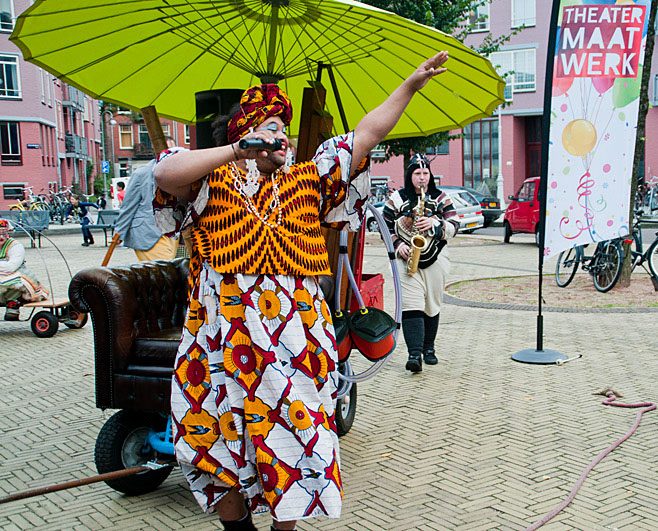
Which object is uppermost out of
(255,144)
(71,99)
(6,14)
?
(6,14)

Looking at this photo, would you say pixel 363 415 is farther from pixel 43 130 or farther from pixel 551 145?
pixel 43 130

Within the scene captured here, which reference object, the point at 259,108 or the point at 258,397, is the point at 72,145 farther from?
the point at 258,397

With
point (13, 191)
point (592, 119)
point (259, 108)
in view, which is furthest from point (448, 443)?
point (13, 191)

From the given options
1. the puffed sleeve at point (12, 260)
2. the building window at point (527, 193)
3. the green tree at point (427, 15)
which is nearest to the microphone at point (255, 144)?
the puffed sleeve at point (12, 260)

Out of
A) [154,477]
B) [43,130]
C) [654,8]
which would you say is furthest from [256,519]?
[43,130]

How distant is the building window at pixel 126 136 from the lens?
70062mm

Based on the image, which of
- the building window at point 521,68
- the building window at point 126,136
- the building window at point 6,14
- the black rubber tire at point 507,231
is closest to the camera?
the black rubber tire at point 507,231

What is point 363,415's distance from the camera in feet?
17.6

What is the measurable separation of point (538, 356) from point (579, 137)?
2179mm

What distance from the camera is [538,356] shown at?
6.80m

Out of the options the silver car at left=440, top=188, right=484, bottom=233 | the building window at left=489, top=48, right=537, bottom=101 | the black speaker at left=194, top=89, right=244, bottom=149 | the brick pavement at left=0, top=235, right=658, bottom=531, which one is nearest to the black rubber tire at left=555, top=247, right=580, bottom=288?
the brick pavement at left=0, top=235, right=658, bottom=531

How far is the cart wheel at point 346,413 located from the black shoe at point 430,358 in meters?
1.86

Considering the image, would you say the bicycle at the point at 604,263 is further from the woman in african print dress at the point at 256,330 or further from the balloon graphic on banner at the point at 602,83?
the woman in african print dress at the point at 256,330

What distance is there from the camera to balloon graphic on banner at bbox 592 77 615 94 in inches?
292
